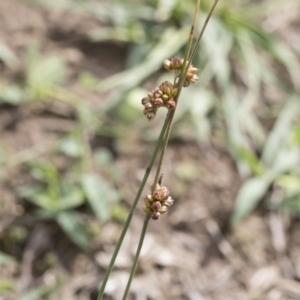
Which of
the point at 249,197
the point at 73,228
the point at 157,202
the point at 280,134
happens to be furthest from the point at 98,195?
the point at 157,202

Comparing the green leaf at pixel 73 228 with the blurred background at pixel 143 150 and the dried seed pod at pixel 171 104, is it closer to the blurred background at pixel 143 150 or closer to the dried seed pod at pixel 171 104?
the blurred background at pixel 143 150

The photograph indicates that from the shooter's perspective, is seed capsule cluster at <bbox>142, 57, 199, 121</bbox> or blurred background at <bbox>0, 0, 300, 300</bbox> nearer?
seed capsule cluster at <bbox>142, 57, 199, 121</bbox>

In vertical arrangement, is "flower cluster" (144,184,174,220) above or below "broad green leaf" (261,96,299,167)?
below

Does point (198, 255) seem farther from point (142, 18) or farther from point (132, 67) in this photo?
point (142, 18)

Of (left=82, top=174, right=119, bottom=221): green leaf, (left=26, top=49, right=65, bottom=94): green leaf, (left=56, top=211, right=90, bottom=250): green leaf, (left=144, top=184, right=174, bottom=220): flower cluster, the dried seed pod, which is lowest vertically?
(left=144, top=184, right=174, bottom=220): flower cluster

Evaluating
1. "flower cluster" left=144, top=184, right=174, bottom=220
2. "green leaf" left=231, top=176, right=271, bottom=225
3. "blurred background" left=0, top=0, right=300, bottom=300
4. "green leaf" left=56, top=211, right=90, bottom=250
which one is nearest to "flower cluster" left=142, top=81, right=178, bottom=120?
"flower cluster" left=144, top=184, right=174, bottom=220

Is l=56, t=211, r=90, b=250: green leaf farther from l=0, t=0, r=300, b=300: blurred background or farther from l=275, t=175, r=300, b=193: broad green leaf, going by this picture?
l=275, t=175, r=300, b=193: broad green leaf

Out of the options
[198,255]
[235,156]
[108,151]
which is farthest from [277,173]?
[108,151]

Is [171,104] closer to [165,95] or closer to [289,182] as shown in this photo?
[165,95]
